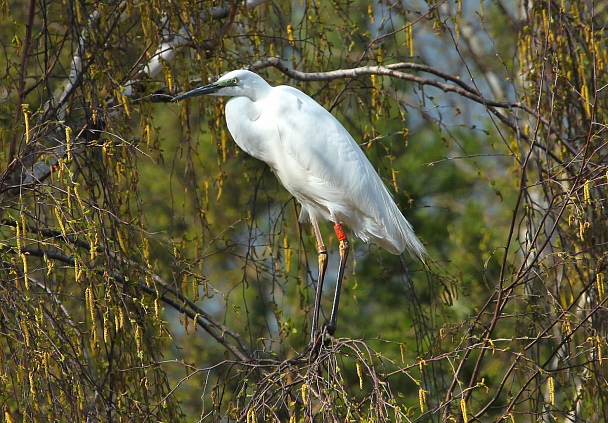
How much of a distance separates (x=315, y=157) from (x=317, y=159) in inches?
0.5

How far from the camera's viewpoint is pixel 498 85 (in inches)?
328

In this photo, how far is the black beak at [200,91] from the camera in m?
2.92

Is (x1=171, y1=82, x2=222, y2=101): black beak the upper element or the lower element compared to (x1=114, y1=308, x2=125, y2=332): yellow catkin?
upper

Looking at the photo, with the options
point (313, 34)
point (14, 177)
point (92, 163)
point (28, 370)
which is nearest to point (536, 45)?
point (313, 34)

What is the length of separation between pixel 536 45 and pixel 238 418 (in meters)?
1.87

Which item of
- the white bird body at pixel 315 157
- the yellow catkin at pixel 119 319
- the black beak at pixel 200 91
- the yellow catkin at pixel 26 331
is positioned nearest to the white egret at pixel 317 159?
the white bird body at pixel 315 157

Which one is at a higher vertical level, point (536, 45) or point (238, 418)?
point (536, 45)

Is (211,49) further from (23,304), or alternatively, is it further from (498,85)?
(498,85)

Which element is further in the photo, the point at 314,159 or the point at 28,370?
the point at 314,159

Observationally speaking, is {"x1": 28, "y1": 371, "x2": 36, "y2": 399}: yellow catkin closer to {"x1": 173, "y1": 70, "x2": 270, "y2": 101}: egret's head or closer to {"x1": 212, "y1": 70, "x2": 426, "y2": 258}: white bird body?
{"x1": 173, "y1": 70, "x2": 270, "y2": 101}: egret's head

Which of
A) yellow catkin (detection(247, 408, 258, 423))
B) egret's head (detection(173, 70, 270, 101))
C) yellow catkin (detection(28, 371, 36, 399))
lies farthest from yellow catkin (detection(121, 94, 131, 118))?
yellow catkin (detection(247, 408, 258, 423))

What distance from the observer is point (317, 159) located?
343 centimetres

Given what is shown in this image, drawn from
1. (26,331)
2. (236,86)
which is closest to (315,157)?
(236,86)

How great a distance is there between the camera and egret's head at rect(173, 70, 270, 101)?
3120mm
